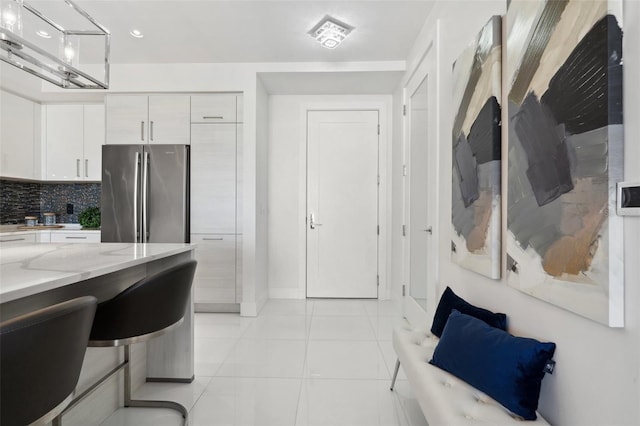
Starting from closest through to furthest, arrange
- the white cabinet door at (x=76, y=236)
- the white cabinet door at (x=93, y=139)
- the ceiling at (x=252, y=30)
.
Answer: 1. the ceiling at (x=252, y=30)
2. the white cabinet door at (x=76, y=236)
3. the white cabinet door at (x=93, y=139)

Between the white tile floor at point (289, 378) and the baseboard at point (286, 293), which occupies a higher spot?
the baseboard at point (286, 293)

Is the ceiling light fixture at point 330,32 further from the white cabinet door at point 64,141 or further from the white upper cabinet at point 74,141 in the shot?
the white cabinet door at point 64,141

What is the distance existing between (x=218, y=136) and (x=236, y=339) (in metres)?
2.08

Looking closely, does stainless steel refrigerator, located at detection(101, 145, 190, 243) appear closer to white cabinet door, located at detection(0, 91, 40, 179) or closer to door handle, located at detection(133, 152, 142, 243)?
door handle, located at detection(133, 152, 142, 243)

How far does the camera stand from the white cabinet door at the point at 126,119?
3730 millimetres

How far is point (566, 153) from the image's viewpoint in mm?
1070

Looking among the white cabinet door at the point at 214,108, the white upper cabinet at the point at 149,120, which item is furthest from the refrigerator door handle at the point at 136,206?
the white cabinet door at the point at 214,108

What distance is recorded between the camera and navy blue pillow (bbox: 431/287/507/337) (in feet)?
4.89

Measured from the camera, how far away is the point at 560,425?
115 centimetres

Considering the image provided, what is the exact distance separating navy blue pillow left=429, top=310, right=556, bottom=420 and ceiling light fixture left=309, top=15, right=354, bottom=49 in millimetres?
2408

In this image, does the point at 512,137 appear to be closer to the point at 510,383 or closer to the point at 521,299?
the point at 521,299

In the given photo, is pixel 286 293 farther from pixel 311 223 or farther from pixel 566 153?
pixel 566 153

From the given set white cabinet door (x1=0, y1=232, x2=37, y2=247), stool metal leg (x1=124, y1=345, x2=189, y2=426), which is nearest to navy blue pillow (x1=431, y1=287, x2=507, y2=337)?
stool metal leg (x1=124, y1=345, x2=189, y2=426)

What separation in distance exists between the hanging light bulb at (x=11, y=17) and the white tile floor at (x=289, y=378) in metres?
1.94
